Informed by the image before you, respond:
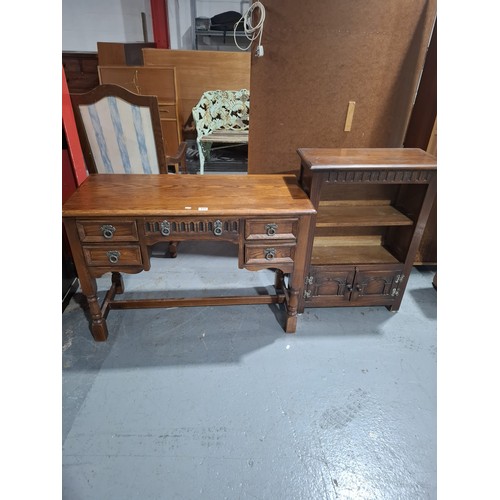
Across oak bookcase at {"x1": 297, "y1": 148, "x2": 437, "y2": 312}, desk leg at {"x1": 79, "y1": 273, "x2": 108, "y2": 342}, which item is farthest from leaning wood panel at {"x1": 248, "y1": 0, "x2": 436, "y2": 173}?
desk leg at {"x1": 79, "y1": 273, "x2": 108, "y2": 342}

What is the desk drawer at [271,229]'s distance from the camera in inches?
63.1

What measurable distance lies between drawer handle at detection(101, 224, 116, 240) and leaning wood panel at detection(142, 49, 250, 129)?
387 cm

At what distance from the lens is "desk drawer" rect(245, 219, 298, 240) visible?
1602 millimetres

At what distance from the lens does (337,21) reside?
1945 millimetres

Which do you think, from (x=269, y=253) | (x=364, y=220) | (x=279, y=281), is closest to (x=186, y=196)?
(x=269, y=253)

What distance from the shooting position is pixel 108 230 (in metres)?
1.56

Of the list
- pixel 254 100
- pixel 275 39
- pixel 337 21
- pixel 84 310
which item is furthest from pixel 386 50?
pixel 84 310

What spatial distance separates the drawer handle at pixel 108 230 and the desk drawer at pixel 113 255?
66 mm

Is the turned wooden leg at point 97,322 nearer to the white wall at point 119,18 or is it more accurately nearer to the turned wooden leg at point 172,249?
the turned wooden leg at point 172,249

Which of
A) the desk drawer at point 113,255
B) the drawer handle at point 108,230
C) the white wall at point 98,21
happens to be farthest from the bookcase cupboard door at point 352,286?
the white wall at point 98,21

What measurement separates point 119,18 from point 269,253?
635 centimetres

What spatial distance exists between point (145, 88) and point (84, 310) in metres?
3.63

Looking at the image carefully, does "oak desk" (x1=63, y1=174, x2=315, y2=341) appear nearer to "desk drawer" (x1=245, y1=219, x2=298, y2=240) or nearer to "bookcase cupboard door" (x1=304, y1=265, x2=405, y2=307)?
"desk drawer" (x1=245, y1=219, x2=298, y2=240)

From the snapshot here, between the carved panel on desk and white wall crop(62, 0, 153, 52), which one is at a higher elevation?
white wall crop(62, 0, 153, 52)
